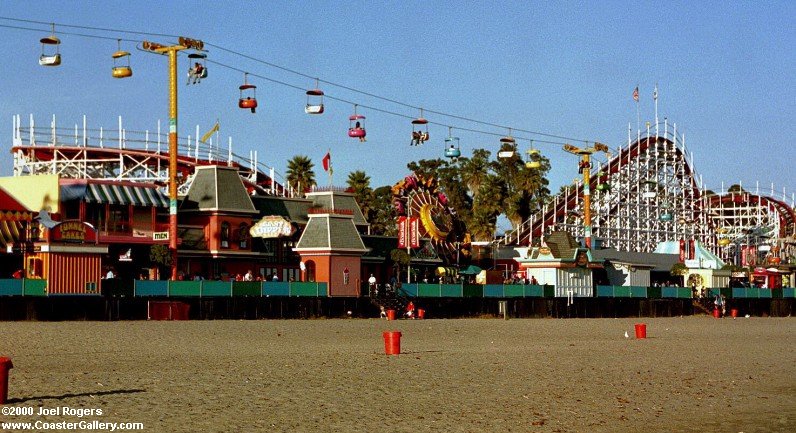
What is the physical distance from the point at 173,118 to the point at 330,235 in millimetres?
12720

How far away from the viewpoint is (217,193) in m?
64.5

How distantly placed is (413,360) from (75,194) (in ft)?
112

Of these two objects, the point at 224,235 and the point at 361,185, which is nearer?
the point at 224,235

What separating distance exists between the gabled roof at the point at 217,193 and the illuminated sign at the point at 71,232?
12431mm

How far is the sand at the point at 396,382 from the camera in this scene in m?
17.8

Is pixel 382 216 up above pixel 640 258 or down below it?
above

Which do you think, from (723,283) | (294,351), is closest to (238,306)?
(294,351)

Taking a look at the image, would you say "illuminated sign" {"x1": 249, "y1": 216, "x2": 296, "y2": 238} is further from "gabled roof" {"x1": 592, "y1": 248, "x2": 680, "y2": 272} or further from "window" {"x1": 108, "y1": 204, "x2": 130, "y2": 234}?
"gabled roof" {"x1": 592, "y1": 248, "x2": 680, "y2": 272}

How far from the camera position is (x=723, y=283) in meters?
92.2

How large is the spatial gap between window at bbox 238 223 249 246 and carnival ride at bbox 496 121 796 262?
96.7 feet

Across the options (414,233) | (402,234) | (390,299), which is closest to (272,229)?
(390,299)

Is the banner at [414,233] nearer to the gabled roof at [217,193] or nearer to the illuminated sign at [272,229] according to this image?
the illuminated sign at [272,229]

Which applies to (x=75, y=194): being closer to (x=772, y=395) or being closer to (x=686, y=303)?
(x=686, y=303)

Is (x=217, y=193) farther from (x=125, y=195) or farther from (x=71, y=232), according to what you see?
(x=71, y=232)
